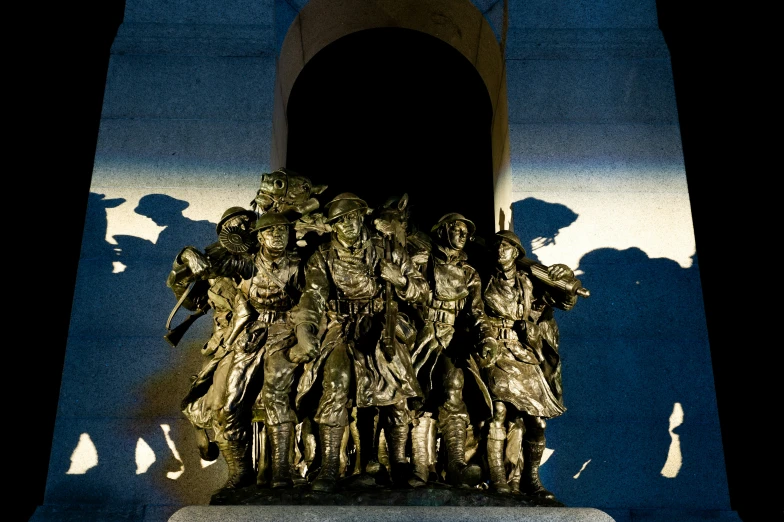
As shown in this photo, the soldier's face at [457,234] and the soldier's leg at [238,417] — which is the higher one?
the soldier's face at [457,234]

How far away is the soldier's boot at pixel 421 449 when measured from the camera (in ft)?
26.7

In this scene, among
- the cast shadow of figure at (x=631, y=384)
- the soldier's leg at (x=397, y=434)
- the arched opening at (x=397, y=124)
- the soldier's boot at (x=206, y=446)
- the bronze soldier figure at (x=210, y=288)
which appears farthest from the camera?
the arched opening at (x=397, y=124)

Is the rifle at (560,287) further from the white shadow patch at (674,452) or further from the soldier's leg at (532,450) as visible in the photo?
the white shadow patch at (674,452)

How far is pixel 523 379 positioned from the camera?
870cm

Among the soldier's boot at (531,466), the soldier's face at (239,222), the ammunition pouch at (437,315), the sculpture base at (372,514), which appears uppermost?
the soldier's face at (239,222)

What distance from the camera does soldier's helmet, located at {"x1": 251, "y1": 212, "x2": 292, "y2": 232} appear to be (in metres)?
8.57

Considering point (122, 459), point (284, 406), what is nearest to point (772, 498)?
point (284, 406)

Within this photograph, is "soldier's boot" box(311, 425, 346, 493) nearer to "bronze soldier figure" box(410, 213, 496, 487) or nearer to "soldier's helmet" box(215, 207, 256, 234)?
"bronze soldier figure" box(410, 213, 496, 487)

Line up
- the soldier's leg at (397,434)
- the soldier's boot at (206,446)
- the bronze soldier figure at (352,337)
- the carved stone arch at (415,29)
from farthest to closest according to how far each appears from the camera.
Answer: the carved stone arch at (415,29) → the soldier's boot at (206,446) → the soldier's leg at (397,434) → the bronze soldier figure at (352,337)

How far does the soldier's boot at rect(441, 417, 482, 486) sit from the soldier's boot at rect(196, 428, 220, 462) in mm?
2060

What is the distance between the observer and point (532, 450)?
8.74 metres

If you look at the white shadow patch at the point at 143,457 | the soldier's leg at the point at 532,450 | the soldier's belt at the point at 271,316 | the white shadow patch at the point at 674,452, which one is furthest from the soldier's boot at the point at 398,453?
the white shadow patch at the point at 674,452

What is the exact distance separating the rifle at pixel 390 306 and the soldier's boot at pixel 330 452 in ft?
2.56

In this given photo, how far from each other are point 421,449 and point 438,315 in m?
1.22
